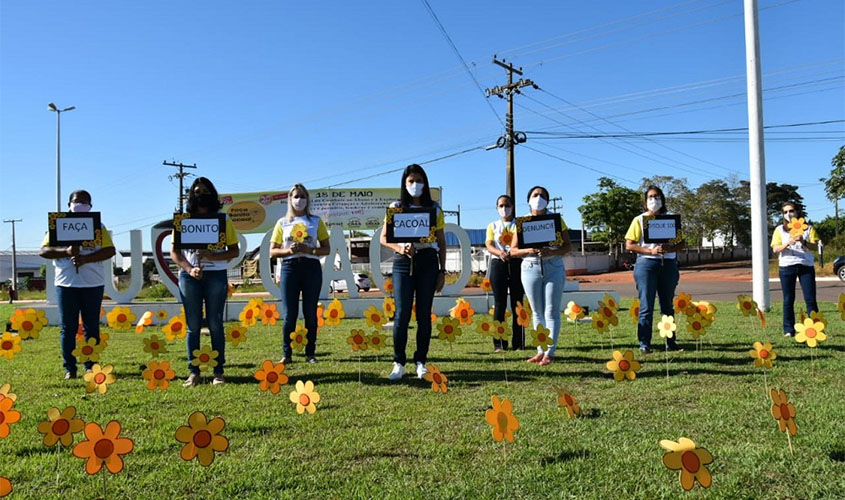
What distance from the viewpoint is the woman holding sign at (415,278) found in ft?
14.3

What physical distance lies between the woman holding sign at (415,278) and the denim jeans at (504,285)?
61.6 inches

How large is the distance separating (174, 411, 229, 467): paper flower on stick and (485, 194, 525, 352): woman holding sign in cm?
390

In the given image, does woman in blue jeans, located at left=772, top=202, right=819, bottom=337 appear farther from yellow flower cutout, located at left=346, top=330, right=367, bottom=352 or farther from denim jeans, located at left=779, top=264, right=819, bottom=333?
yellow flower cutout, located at left=346, top=330, right=367, bottom=352

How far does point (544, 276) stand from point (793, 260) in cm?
301

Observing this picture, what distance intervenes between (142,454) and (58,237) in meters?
2.93

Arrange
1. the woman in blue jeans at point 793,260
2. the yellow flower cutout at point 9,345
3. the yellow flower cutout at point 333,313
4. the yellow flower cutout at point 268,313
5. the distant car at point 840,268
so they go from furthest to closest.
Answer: the distant car at point 840,268 < the yellow flower cutout at point 268,313 < the yellow flower cutout at point 333,313 < the woman in blue jeans at point 793,260 < the yellow flower cutout at point 9,345

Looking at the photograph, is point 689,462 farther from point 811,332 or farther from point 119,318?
point 119,318

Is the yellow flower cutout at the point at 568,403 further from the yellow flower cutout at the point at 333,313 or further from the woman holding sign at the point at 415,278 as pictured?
the yellow flower cutout at the point at 333,313

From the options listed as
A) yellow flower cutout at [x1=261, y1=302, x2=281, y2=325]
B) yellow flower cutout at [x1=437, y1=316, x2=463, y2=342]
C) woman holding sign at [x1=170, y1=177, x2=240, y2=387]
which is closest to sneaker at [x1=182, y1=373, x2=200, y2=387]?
woman holding sign at [x1=170, y1=177, x2=240, y2=387]

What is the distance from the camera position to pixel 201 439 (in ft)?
7.19

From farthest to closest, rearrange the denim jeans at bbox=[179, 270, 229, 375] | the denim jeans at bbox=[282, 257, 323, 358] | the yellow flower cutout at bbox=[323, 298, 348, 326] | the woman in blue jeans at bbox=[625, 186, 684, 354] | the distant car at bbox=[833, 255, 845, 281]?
the distant car at bbox=[833, 255, 845, 281], the yellow flower cutout at bbox=[323, 298, 348, 326], the woman in blue jeans at bbox=[625, 186, 684, 354], the denim jeans at bbox=[282, 257, 323, 358], the denim jeans at bbox=[179, 270, 229, 375]

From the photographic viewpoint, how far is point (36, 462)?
261 centimetres

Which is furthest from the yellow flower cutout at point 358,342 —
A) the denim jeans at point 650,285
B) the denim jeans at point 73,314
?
the denim jeans at point 650,285

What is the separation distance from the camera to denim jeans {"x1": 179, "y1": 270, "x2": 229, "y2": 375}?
4.37 metres
